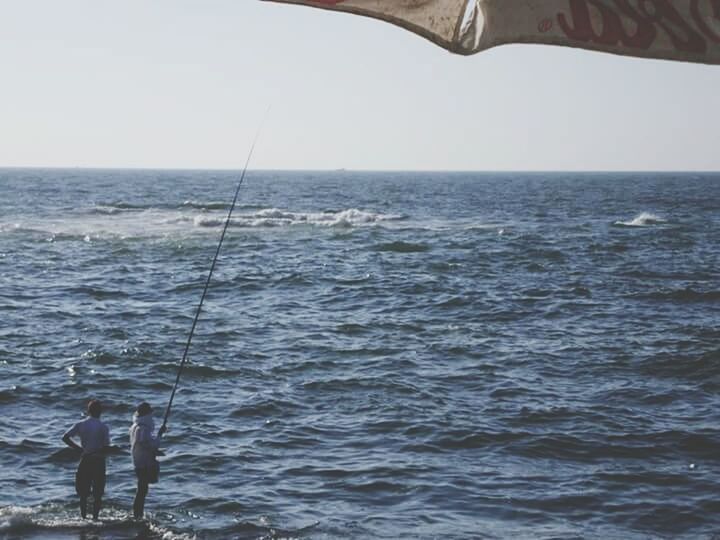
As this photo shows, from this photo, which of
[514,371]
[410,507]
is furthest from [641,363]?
[410,507]

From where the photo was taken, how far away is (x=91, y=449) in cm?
1173

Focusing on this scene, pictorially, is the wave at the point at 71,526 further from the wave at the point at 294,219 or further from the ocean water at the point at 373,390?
the wave at the point at 294,219

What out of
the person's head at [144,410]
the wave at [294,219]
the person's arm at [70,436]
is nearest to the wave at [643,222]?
the wave at [294,219]

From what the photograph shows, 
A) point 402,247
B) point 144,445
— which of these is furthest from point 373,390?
point 402,247

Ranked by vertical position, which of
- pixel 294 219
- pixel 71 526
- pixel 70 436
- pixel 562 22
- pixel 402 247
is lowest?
pixel 71 526

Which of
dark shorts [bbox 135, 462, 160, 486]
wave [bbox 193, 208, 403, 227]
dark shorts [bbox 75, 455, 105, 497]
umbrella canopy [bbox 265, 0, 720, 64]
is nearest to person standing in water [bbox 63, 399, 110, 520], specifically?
dark shorts [bbox 75, 455, 105, 497]

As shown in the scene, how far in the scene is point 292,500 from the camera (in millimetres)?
13344

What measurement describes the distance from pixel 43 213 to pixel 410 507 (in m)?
55.1

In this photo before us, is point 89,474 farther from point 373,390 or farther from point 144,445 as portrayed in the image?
point 373,390

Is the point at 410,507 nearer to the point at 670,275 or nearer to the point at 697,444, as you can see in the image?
the point at 697,444

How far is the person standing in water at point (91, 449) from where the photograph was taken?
459 inches

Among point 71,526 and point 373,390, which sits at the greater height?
point 373,390

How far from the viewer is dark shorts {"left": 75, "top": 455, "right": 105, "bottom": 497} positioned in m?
11.8

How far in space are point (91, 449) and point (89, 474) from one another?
0.37m
